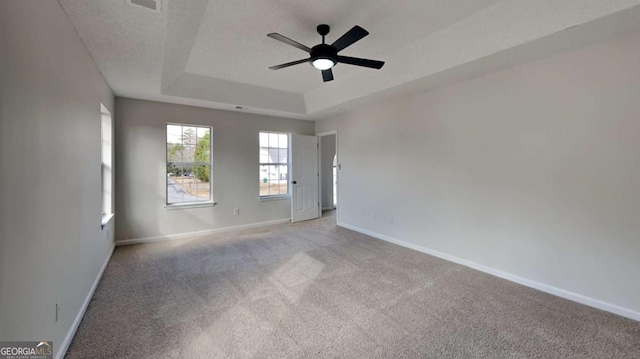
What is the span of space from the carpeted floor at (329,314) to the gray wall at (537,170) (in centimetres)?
37

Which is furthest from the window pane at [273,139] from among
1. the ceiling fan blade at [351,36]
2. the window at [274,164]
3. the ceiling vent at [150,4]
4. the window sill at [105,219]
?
the ceiling vent at [150,4]

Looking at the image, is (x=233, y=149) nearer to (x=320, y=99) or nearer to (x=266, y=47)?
(x=320, y=99)

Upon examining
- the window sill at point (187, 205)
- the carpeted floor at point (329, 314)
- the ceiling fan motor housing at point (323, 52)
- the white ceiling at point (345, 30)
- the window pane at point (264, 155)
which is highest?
the white ceiling at point (345, 30)

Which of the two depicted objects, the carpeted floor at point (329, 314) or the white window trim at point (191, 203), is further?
the white window trim at point (191, 203)

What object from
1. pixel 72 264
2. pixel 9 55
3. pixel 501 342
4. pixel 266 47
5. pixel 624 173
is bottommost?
pixel 501 342

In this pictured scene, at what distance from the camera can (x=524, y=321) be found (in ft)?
7.39

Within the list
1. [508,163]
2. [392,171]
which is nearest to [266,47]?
[392,171]

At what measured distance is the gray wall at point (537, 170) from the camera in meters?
2.36

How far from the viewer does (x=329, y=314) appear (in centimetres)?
236

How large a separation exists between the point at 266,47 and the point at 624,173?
12.3 feet

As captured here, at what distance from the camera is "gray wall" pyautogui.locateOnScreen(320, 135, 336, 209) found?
25.1ft

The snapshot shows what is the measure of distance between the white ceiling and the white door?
2197 mm

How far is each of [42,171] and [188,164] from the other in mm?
3386

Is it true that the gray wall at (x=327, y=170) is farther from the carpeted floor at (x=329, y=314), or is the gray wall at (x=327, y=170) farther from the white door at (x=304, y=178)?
the carpeted floor at (x=329, y=314)
